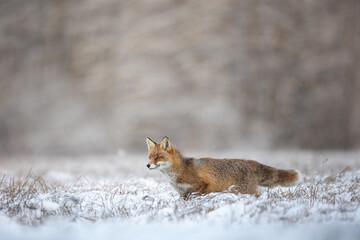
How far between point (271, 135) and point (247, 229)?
20536 mm

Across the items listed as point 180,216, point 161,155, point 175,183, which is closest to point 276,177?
point 175,183

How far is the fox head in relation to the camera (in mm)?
4883

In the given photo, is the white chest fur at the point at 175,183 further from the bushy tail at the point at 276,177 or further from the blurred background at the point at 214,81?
the blurred background at the point at 214,81

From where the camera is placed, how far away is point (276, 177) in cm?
516

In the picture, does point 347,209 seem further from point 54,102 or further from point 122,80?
point 54,102

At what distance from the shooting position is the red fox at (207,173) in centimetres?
488

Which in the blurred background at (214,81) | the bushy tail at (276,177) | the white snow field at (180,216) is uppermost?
the blurred background at (214,81)

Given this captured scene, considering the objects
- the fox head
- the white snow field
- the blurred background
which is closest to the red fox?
the fox head

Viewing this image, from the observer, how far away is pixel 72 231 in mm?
3408

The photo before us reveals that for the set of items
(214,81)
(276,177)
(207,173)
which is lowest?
(276,177)

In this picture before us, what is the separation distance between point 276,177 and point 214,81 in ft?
62.7

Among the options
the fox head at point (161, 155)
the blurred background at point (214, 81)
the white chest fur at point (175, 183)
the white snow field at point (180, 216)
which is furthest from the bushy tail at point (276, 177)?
the blurred background at point (214, 81)

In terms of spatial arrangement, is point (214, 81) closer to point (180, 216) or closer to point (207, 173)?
point (207, 173)

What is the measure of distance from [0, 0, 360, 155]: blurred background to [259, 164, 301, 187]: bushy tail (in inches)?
→ 693
